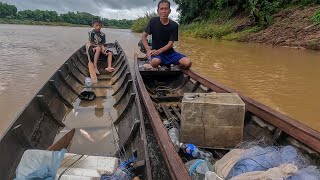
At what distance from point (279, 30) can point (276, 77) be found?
35.2 ft

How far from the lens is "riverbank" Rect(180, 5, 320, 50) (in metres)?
15.4

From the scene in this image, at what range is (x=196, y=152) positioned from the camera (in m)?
2.93

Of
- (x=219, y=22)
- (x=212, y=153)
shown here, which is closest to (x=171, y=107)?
(x=212, y=153)

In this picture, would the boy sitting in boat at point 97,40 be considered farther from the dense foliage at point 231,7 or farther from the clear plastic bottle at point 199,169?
the dense foliage at point 231,7

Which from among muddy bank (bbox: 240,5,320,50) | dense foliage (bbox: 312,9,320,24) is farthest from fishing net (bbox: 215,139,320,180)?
dense foliage (bbox: 312,9,320,24)

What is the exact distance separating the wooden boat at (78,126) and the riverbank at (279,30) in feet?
41.3

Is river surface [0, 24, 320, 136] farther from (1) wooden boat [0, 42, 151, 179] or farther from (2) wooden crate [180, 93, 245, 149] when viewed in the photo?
(2) wooden crate [180, 93, 245, 149]

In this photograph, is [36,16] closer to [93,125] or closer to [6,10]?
[6,10]

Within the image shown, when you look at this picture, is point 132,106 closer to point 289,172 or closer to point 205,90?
point 205,90

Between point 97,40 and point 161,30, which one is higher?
point 161,30

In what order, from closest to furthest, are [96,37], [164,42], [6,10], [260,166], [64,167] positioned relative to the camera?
1. [64,167]
2. [260,166]
3. [164,42]
4. [96,37]
5. [6,10]

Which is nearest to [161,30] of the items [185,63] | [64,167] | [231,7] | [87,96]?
[185,63]

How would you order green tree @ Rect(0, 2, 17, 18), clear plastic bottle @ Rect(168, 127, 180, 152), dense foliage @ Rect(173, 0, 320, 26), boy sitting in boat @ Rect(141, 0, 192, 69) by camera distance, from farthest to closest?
1. green tree @ Rect(0, 2, 17, 18)
2. dense foliage @ Rect(173, 0, 320, 26)
3. boy sitting in boat @ Rect(141, 0, 192, 69)
4. clear plastic bottle @ Rect(168, 127, 180, 152)

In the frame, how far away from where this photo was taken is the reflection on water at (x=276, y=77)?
229 inches
